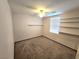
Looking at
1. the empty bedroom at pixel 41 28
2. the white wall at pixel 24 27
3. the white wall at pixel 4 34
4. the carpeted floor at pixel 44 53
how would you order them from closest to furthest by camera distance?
the white wall at pixel 4 34, the empty bedroom at pixel 41 28, the carpeted floor at pixel 44 53, the white wall at pixel 24 27

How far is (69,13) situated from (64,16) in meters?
0.40

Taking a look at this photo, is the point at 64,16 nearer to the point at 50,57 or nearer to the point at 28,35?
the point at 50,57

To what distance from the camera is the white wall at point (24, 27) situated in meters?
4.45

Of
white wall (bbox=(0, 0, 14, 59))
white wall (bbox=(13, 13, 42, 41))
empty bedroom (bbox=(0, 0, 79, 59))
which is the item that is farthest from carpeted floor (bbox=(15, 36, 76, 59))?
white wall (bbox=(13, 13, 42, 41))

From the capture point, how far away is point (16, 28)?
14.6ft

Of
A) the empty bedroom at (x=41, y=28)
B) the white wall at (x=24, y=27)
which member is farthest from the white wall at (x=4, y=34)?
the white wall at (x=24, y=27)

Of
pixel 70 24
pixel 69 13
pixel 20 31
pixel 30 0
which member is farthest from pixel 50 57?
pixel 20 31

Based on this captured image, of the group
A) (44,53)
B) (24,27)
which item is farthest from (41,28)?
(44,53)

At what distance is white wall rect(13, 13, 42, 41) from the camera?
4.45 m

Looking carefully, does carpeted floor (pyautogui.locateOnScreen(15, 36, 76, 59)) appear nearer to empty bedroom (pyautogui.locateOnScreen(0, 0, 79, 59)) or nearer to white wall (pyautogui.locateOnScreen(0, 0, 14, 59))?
empty bedroom (pyautogui.locateOnScreen(0, 0, 79, 59))

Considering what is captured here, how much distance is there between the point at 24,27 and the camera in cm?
499

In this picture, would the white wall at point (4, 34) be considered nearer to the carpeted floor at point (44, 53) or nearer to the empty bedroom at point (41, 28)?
the empty bedroom at point (41, 28)

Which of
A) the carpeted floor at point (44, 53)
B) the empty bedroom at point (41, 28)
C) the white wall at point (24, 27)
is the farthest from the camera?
the white wall at point (24, 27)

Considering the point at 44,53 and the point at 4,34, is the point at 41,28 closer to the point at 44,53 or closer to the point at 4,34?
the point at 44,53
